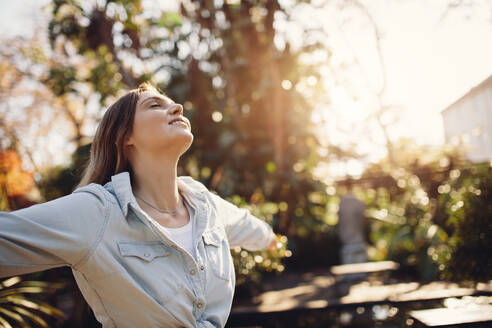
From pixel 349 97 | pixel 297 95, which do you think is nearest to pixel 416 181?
pixel 349 97

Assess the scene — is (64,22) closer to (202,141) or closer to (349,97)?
(202,141)

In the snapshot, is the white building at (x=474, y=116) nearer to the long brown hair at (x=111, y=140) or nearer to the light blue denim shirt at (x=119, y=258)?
the light blue denim shirt at (x=119, y=258)

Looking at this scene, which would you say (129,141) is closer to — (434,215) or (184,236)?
(184,236)

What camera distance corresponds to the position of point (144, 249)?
146cm

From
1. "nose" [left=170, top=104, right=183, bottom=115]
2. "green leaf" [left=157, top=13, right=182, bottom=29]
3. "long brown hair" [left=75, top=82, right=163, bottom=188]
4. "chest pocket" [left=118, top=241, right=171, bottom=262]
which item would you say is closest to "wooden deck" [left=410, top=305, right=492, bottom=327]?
"chest pocket" [left=118, top=241, right=171, bottom=262]

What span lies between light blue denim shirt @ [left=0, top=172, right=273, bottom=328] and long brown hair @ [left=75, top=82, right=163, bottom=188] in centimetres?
23

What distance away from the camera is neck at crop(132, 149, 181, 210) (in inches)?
68.9

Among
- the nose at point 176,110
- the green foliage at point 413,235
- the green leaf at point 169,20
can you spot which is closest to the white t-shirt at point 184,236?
the nose at point 176,110

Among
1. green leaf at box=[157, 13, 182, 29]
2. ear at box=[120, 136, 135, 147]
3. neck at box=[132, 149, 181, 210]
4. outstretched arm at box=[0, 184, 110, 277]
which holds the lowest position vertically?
outstretched arm at box=[0, 184, 110, 277]

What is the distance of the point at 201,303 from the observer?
1540 millimetres

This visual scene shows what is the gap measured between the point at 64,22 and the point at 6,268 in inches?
295

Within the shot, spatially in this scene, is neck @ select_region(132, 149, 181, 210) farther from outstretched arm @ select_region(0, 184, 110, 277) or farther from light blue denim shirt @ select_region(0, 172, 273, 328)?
outstretched arm @ select_region(0, 184, 110, 277)

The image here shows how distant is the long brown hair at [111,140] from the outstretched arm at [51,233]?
38cm

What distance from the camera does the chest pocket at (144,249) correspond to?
1.40 meters
